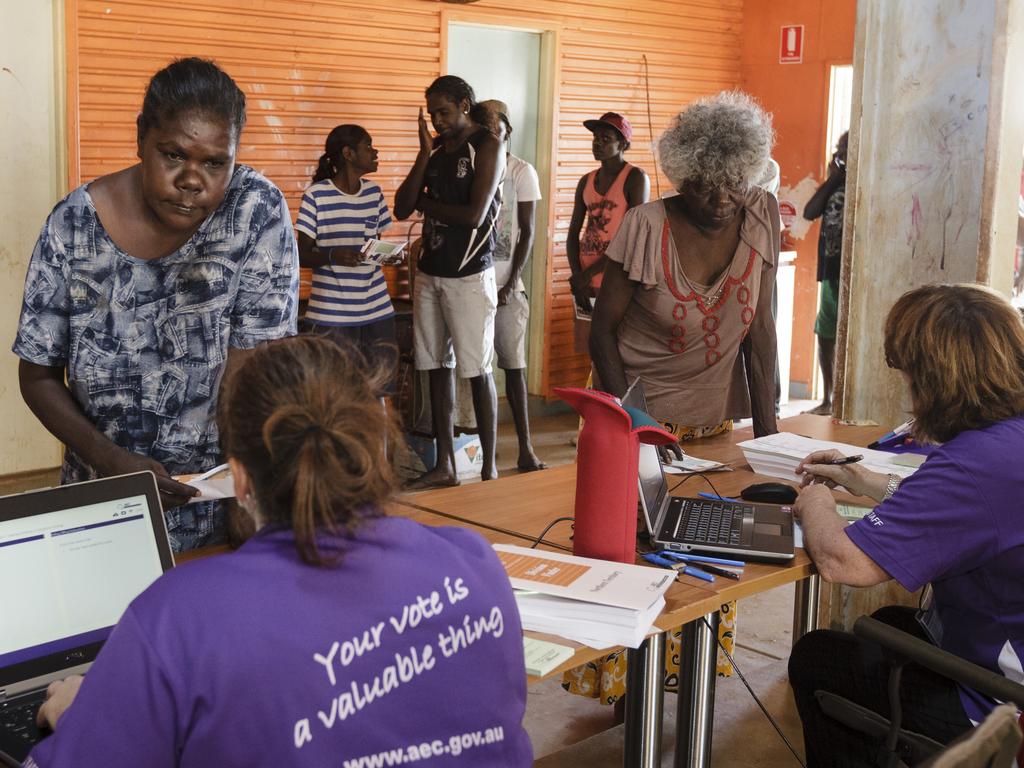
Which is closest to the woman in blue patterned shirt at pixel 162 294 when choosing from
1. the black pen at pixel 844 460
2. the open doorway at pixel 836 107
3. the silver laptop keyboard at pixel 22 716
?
the silver laptop keyboard at pixel 22 716

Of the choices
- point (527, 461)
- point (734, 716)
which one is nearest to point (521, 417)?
point (527, 461)

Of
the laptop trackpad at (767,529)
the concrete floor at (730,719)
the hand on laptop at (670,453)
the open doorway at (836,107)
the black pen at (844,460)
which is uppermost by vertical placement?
the open doorway at (836,107)

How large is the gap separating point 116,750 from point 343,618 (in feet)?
0.91

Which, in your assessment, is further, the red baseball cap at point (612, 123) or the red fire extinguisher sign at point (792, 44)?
the red fire extinguisher sign at point (792, 44)

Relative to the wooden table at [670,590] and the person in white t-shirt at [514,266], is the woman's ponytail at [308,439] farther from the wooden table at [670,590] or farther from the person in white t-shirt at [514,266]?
the person in white t-shirt at [514,266]

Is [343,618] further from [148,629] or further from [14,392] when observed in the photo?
[14,392]

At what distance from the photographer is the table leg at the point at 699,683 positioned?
116 inches

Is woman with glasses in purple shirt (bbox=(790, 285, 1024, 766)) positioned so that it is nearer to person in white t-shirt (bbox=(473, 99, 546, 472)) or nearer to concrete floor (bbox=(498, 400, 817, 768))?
concrete floor (bbox=(498, 400, 817, 768))

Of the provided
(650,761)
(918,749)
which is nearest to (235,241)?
(650,761)

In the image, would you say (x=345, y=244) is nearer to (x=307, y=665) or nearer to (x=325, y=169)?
(x=325, y=169)

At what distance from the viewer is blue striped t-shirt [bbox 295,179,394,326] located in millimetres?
5953

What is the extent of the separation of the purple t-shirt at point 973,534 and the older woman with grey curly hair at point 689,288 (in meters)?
1.19

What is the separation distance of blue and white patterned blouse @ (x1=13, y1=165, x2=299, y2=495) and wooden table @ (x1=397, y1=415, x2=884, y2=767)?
60 cm

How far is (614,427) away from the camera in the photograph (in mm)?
2406
